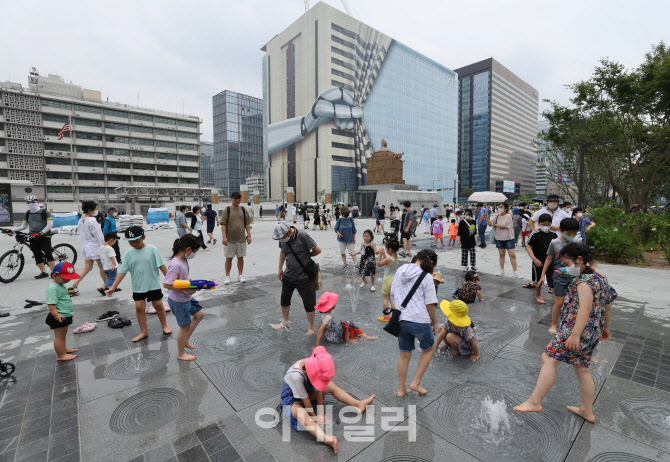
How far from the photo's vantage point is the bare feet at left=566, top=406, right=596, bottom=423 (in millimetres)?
2848

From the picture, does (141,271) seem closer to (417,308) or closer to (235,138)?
(417,308)

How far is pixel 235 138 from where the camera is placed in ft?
371

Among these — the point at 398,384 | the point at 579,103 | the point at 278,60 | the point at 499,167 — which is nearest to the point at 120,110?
the point at 278,60

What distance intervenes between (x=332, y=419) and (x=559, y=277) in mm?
3724

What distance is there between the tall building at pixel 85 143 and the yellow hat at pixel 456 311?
53.1m

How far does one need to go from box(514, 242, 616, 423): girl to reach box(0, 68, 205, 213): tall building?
178ft

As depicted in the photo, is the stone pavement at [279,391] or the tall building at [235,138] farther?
the tall building at [235,138]

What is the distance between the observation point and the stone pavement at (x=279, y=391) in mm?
2568

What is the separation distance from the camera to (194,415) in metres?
2.97

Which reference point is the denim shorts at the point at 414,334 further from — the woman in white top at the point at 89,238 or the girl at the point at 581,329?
the woman in white top at the point at 89,238

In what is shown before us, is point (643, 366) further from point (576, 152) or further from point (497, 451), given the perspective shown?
point (576, 152)

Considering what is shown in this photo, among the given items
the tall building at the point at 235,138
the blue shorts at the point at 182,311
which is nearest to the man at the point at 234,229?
the blue shorts at the point at 182,311

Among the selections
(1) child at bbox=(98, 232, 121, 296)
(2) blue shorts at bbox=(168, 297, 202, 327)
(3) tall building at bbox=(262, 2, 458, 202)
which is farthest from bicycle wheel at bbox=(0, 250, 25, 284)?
(3) tall building at bbox=(262, 2, 458, 202)

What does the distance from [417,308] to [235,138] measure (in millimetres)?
120200
